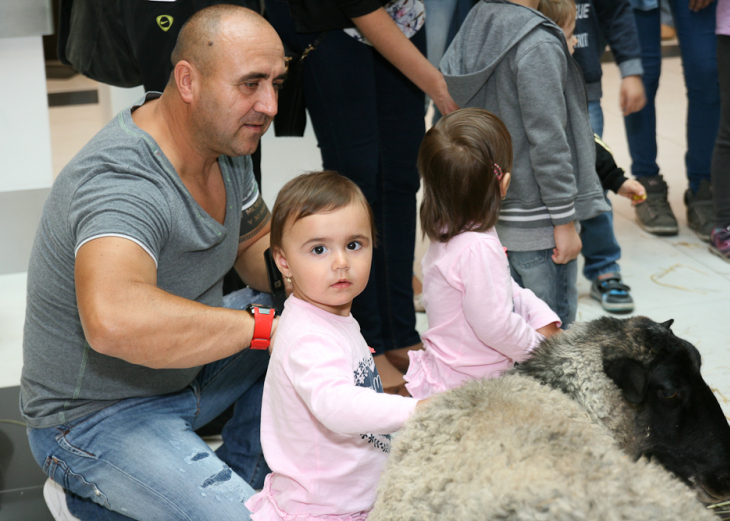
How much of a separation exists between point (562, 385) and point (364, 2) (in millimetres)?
1496

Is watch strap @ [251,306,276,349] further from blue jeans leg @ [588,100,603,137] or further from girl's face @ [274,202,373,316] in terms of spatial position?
blue jeans leg @ [588,100,603,137]

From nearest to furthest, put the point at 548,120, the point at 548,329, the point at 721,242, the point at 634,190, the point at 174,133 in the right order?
the point at 174,133 → the point at 548,329 → the point at 548,120 → the point at 634,190 → the point at 721,242

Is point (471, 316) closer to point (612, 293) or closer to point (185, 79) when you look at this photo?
point (185, 79)

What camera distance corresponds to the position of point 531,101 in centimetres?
226

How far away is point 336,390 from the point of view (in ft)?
4.33

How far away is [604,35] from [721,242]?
4.03ft

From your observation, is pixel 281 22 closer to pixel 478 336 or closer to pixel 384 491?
pixel 478 336

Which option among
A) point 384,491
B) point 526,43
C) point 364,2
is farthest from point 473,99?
point 384,491

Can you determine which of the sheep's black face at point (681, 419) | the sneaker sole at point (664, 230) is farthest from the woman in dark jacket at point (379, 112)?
the sneaker sole at point (664, 230)

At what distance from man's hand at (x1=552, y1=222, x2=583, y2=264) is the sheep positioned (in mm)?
987

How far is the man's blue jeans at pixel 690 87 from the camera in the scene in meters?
3.66

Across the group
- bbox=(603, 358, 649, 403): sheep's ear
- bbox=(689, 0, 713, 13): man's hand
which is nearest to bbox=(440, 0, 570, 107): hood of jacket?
bbox=(603, 358, 649, 403): sheep's ear

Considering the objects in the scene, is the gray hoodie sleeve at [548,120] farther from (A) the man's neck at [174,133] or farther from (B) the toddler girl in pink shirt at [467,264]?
(A) the man's neck at [174,133]

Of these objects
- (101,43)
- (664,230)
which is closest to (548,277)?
(101,43)
